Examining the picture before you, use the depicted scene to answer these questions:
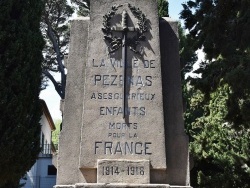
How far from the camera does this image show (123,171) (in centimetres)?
618

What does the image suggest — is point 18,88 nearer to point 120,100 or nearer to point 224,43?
point 224,43

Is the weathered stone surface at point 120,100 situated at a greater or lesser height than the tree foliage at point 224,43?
lesser

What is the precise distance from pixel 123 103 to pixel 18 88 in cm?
1028

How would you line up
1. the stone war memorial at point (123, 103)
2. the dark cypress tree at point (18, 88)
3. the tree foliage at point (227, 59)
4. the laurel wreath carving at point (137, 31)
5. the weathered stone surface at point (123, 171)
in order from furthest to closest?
the dark cypress tree at point (18, 88)
the tree foliage at point (227, 59)
the laurel wreath carving at point (137, 31)
the stone war memorial at point (123, 103)
the weathered stone surface at point (123, 171)

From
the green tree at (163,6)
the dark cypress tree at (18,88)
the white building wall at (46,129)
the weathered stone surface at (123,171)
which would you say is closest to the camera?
the weathered stone surface at (123,171)

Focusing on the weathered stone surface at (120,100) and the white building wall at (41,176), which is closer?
the weathered stone surface at (120,100)

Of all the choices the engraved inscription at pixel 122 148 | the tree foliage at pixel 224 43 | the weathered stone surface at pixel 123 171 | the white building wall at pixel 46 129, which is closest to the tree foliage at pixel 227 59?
the tree foliage at pixel 224 43

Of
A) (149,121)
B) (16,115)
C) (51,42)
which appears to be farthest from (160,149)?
(51,42)

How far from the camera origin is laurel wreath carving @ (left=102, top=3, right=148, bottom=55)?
6816 mm

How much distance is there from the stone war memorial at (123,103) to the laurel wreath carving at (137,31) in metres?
0.01

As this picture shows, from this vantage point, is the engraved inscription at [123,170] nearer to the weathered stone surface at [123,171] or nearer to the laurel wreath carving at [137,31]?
the weathered stone surface at [123,171]

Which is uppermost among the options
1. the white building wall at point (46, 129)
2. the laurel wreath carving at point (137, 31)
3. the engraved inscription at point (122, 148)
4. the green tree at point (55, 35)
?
the green tree at point (55, 35)

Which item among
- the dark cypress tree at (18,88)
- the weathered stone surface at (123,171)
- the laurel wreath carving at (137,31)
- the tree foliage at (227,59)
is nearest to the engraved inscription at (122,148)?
the weathered stone surface at (123,171)

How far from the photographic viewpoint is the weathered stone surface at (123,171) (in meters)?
6.16
